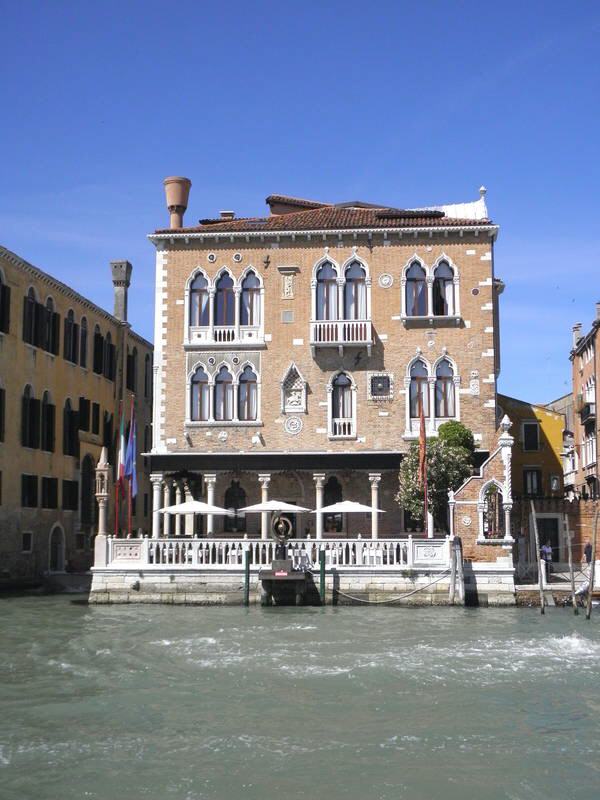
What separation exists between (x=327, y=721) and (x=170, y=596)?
13.0m

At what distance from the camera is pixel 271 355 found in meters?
30.1

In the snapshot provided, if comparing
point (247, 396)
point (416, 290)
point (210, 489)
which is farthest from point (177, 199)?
point (210, 489)

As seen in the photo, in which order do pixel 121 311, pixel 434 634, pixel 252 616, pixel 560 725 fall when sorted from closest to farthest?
pixel 560 725 → pixel 434 634 → pixel 252 616 → pixel 121 311

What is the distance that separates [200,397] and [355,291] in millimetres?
5711

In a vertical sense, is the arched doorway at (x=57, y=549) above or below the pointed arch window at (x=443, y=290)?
below

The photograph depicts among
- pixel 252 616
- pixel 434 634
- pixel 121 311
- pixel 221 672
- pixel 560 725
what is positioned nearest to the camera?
pixel 560 725

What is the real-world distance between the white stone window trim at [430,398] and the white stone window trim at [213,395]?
4331 millimetres

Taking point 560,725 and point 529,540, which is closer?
point 560,725

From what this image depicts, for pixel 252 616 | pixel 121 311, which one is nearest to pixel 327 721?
pixel 252 616

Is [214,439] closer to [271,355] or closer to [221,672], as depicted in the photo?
[271,355]

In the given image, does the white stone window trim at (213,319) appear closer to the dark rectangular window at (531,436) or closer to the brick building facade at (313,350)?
the brick building facade at (313,350)

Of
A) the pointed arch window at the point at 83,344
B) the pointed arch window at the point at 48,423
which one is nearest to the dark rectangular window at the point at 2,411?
the pointed arch window at the point at 48,423

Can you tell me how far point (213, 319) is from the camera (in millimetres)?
30359

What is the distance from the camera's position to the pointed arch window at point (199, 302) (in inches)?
1199
